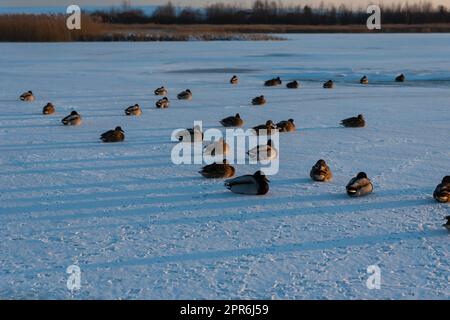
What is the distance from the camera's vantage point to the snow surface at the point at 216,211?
366 cm

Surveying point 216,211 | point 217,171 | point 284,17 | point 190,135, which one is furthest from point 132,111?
point 284,17

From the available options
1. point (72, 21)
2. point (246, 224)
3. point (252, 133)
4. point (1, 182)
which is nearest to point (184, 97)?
point (252, 133)

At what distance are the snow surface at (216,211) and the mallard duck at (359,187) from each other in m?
0.09

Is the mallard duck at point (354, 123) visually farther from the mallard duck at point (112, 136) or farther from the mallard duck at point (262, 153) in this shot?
the mallard duck at point (112, 136)

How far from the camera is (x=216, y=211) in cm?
504

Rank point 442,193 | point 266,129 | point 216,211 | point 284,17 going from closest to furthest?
point 216,211
point 442,193
point 266,129
point 284,17

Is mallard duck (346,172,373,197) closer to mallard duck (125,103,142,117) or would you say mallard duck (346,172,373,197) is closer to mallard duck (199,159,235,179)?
mallard duck (199,159,235,179)

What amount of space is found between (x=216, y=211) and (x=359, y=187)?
1269 millimetres

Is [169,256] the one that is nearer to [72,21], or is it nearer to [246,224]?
[246,224]

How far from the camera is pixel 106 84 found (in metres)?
15.6

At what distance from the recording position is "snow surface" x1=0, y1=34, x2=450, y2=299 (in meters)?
3.66

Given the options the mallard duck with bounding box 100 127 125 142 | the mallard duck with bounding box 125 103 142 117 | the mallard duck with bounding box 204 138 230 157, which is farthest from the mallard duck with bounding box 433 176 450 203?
the mallard duck with bounding box 125 103 142 117

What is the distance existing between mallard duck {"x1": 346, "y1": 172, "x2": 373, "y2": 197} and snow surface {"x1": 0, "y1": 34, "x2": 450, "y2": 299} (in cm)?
9

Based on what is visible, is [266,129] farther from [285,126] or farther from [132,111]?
[132,111]
